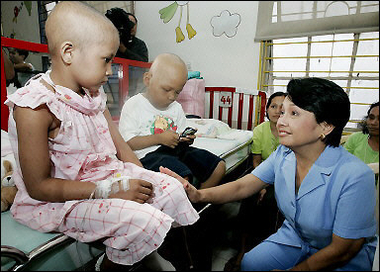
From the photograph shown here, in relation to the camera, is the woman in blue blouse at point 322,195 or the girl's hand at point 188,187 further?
the girl's hand at point 188,187

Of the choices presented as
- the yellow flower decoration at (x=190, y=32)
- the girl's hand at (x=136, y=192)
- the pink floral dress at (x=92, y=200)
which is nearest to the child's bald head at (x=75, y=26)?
the pink floral dress at (x=92, y=200)

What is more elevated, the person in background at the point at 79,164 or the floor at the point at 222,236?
the person in background at the point at 79,164

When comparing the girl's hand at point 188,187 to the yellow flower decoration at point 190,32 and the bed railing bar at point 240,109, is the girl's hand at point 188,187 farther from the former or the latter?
the yellow flower decoration at point 190,32

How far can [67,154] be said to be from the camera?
1.91 ft

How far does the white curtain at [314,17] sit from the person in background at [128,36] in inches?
11.3

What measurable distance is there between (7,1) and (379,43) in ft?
2.36

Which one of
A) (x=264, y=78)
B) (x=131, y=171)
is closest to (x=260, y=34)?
(x=264, y=78)

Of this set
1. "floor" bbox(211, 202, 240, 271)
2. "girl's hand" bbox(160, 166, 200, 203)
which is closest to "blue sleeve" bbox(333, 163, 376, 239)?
"floor" bbox(211, 202, 240, 271)

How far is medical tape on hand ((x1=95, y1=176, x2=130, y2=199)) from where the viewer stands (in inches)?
22.1

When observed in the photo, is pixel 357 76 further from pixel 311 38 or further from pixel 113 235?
pixel 113 235

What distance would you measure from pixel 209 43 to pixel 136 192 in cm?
42

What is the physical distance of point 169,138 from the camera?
65 cm

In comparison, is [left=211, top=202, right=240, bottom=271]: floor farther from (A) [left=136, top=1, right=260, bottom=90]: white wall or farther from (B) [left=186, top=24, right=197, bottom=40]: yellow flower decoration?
(B) [left=186, top=24, right=197, bottom=40]: yellow flower decoration

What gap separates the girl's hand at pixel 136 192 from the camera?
57 cm
